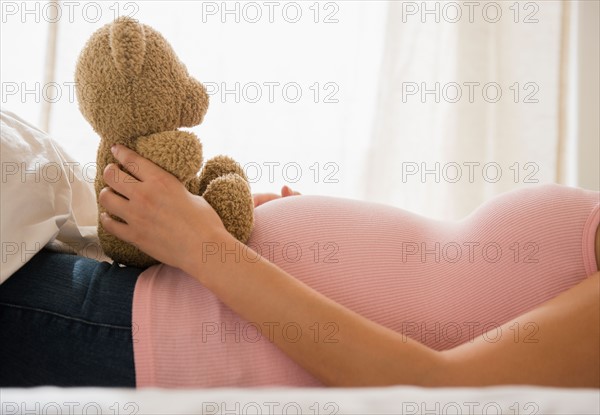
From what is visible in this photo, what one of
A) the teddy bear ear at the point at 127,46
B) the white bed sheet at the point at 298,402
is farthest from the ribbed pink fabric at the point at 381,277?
the teddy bear ear at the point at 127,46

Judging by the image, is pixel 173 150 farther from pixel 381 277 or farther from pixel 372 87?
pixel 372 87

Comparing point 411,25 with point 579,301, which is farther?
point 411,25

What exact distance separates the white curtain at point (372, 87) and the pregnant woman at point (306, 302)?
1.05 m

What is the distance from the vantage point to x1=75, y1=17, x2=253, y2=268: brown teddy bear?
737 millimetres

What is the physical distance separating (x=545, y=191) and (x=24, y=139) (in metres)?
0.74

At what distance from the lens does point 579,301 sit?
71 cm

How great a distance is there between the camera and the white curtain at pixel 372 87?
1.80 meters

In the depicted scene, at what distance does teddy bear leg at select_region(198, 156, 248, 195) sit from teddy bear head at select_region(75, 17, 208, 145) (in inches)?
4.0

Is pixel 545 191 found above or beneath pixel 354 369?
above

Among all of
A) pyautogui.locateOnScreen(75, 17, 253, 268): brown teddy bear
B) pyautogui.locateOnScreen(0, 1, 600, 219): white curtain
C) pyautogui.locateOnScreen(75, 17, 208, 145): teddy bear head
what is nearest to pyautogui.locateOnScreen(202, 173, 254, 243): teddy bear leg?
pyautogui.locateOnScreen(75, 17, 253, 268): brown teddy bear

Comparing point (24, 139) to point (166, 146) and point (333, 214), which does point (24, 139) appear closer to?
point (166, 146)

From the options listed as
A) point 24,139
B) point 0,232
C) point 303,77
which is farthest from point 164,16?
point 0,232

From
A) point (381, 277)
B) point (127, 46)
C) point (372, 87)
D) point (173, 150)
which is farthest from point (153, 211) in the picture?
point (372, 87)

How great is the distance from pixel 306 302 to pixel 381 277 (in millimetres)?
142
